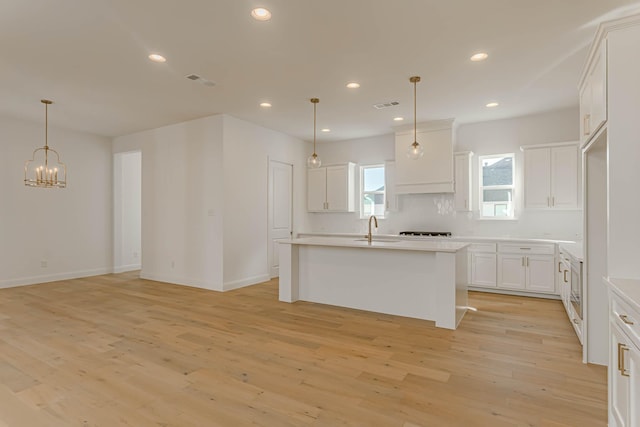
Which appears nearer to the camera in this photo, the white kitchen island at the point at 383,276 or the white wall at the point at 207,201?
the white kitchen island at the point at 383,276

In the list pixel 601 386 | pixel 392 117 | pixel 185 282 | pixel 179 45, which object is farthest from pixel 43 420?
pixel 392 117

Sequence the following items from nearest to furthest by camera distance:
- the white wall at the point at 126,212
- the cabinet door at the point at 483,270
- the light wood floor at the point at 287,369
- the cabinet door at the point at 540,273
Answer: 1. the light wood floor at the point at 287,369
2. the cabinet door at the point at 540,273
3. the cabinet door at the point at 483,270
4. the white wall at the point at 126,212

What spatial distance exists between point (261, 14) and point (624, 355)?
3275 millimetres

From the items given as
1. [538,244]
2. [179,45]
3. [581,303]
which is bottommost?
[581,303]

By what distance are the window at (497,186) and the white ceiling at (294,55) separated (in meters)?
0.82

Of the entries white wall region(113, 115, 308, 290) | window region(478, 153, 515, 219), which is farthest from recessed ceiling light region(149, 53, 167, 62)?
window region(478, 153, 515, 219)

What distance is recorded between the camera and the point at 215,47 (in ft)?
11.1

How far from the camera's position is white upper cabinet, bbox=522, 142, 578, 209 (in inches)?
203

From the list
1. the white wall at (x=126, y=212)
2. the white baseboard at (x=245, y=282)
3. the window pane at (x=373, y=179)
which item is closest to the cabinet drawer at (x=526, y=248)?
the window pane at (x=373, y=179)

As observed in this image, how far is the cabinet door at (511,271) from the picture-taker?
17.3 feet

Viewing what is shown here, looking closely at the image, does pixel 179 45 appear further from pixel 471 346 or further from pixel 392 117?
pixel 471 346

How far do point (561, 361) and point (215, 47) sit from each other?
169 inches

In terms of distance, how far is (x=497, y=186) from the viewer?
6.08 metres

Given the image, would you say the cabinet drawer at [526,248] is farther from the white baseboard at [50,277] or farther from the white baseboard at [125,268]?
the white baseboard at [50,277]
